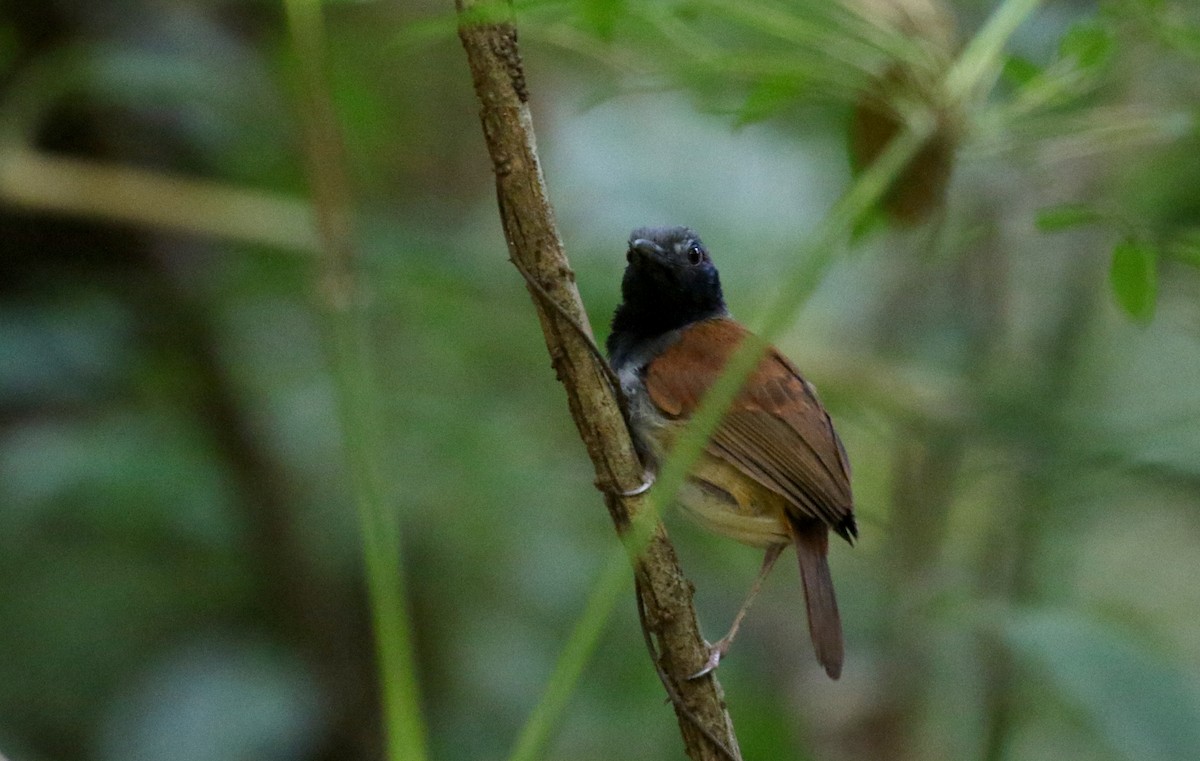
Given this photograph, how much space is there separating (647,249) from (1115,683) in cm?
144

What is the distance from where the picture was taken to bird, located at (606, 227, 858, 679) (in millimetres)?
2879

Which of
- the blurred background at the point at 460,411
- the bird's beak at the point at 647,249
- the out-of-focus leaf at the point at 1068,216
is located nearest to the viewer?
the out-of-focus leaf at the point at 1068,216

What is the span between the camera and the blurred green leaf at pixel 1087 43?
7.57ft

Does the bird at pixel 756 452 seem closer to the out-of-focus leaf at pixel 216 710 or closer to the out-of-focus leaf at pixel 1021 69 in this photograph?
the out-of-focus leaf at pixel 1021 69

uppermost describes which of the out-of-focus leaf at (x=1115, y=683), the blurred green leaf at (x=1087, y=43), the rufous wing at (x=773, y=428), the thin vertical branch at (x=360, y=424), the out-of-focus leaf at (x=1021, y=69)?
the blurred green leaf at (x=1087, y=43)

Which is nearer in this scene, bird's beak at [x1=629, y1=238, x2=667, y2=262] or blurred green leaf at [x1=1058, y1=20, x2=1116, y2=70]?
blurred green leaf at [x1=1058, y1=20, x2=1116, y2=70]

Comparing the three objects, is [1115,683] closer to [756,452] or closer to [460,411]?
[756,452]

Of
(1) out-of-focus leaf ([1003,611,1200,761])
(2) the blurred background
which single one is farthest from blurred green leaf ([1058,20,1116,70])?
(1) out-of-focus leaf ([1003,611,1200,761])

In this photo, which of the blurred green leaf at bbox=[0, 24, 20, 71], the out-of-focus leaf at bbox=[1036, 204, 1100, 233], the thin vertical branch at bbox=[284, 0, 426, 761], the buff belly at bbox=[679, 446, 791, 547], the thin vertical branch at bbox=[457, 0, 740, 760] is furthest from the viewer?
the blurred green leaf at bbox=[0, 24, 20, 71]

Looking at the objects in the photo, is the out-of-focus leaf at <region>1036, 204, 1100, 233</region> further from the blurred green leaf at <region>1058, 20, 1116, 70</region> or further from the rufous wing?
the rufous wing

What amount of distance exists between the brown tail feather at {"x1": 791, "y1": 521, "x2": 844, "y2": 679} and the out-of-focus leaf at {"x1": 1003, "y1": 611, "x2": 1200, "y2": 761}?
0.34m

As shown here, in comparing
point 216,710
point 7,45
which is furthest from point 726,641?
point 7,45

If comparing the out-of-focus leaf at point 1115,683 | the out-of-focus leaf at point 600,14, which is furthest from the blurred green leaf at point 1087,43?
the out-of-focus leaf at point 1115,683

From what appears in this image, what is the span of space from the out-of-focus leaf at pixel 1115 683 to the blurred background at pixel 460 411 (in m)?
0.69
